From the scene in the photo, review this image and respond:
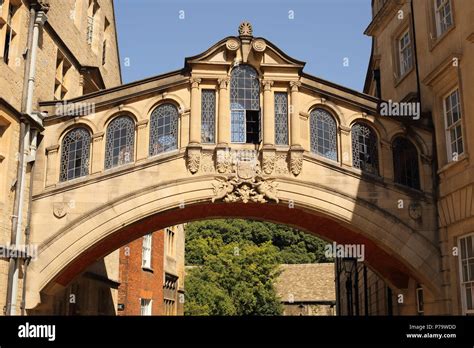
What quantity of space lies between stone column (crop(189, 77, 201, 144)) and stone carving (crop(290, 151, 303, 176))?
2.48m

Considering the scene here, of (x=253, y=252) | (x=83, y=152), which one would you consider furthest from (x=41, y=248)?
(x=253, y=252)

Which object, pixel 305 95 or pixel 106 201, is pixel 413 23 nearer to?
pixel 305 95

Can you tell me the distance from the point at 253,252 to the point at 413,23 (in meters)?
29.7

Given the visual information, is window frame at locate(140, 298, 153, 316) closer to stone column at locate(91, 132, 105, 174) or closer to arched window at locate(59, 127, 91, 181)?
arched window at locate(59, 127, 91, 181)

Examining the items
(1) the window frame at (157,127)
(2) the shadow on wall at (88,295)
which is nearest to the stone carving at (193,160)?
(1) the window frame at (157,127)

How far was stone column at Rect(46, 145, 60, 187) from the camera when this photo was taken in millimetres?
15680

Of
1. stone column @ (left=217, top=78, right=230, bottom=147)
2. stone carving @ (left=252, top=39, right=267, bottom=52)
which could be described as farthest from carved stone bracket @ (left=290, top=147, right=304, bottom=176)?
stone carving @ (left=252, top=39, right=267, bottom=52)

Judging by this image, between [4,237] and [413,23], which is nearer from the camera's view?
[4,237]

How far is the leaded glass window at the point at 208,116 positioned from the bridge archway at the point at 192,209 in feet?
3.69

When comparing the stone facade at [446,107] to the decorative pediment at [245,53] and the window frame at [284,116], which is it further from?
the decorative pediment at [245,53]

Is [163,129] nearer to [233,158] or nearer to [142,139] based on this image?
[142,139]

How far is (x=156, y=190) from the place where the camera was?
51.3 ft

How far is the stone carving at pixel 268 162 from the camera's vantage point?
15.9 m
